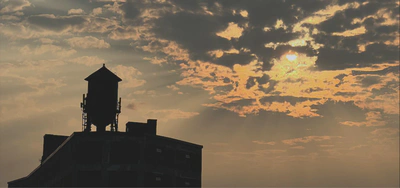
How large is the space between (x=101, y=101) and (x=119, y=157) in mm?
6612

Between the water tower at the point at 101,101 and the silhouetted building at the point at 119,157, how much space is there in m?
0.11

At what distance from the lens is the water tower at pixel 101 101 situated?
209ft

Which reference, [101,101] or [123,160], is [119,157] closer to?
[123,160]

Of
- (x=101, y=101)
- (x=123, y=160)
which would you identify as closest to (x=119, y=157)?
(x=123, y=160)

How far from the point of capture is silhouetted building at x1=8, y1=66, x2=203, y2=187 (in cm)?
6041

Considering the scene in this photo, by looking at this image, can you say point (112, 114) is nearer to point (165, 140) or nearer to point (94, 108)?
point (94, 108)

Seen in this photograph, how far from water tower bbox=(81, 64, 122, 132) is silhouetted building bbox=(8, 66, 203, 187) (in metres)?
0.11

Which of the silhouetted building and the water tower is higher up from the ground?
the water tower

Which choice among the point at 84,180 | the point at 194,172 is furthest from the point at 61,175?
the point at 194,172

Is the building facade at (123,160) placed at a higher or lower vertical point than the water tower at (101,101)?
lower

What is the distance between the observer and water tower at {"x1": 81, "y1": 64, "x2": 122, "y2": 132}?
209 ft

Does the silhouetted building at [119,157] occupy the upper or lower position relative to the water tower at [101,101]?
lower

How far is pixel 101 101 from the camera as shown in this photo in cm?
6362

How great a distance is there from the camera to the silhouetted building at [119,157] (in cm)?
6041
